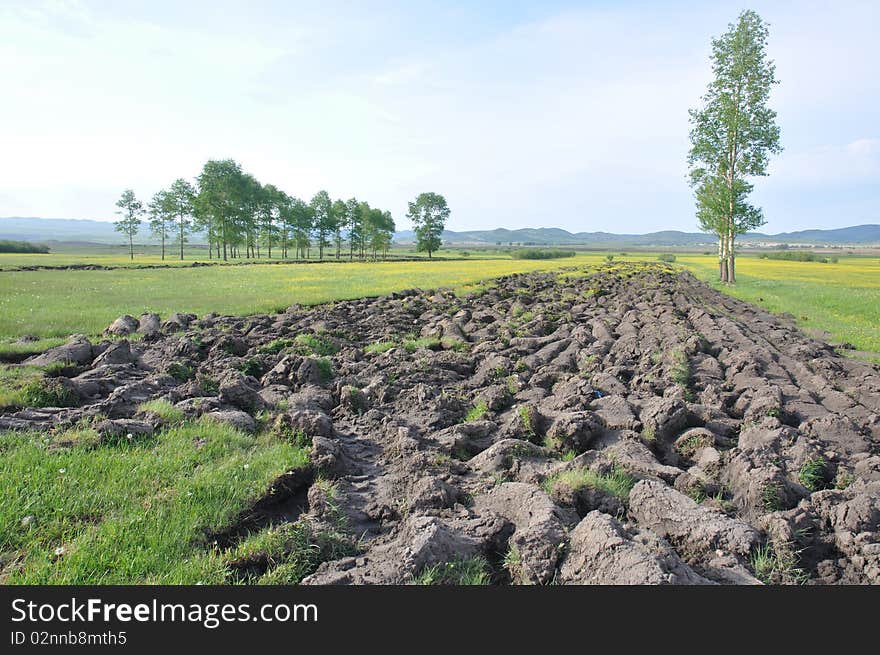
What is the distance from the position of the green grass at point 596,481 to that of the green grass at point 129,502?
9.87 ft

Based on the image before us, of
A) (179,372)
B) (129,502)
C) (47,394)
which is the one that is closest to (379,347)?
(179,372)

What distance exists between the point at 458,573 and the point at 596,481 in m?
2.25

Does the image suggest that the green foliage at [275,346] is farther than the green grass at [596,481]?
Yes

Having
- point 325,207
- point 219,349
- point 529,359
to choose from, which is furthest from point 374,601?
point 325,207

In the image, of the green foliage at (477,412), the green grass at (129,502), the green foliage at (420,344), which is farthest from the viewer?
the green foliage at (420,344)

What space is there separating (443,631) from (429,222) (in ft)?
391

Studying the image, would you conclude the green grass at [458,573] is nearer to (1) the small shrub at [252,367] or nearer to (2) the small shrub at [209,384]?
(2) the small shrub at [209,384]

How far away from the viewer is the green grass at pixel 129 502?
4023 millimetres

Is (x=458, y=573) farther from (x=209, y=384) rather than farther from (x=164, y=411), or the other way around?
(x=209, y=384)

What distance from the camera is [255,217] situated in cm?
9625

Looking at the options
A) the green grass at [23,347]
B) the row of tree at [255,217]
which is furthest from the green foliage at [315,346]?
the row of tree at [255,217]

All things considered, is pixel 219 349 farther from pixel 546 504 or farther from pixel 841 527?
pixel 841 527

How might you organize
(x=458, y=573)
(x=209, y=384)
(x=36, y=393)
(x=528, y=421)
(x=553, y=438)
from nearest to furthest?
(x=458, y=573) → (x=553, y=438) → (x=528, y=421) → (x=36, y=393) → (x=209, y=384)

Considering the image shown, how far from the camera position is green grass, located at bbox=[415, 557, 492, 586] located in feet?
13.4
